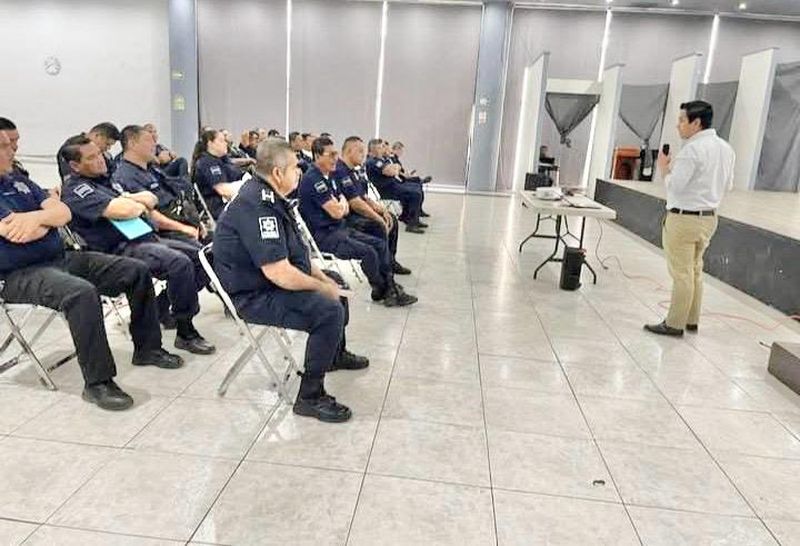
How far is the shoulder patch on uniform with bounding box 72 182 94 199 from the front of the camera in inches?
113

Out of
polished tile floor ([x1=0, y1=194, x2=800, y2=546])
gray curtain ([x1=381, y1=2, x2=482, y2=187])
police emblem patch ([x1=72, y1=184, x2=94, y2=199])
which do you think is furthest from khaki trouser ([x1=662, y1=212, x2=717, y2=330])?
gray curtain ([x1=381, y1=2, x2=482, y2=187])

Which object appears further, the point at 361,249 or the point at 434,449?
the point at 361,249

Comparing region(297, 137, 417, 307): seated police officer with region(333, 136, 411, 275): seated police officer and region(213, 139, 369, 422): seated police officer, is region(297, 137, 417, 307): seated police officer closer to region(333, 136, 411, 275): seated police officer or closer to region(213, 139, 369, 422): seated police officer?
region(333, 136, 411, 275): seated police officer

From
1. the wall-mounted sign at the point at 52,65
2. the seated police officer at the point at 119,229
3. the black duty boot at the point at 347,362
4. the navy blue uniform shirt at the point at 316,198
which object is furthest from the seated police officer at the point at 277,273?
the wall-mounted sign at the point at 52,65

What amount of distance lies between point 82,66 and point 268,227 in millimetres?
12018

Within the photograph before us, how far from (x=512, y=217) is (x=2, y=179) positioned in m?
7.15

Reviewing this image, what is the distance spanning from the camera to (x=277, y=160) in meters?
2.43

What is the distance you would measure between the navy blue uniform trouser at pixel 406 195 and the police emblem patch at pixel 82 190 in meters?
4.48

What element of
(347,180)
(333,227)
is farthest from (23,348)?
(347,180)

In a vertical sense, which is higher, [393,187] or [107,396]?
[393,187]

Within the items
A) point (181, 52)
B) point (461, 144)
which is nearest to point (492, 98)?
point (461, 144)

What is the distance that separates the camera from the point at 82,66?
12.0 metres

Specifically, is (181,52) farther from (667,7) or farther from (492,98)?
(667,7)

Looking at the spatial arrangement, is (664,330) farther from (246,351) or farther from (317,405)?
(246,351)
